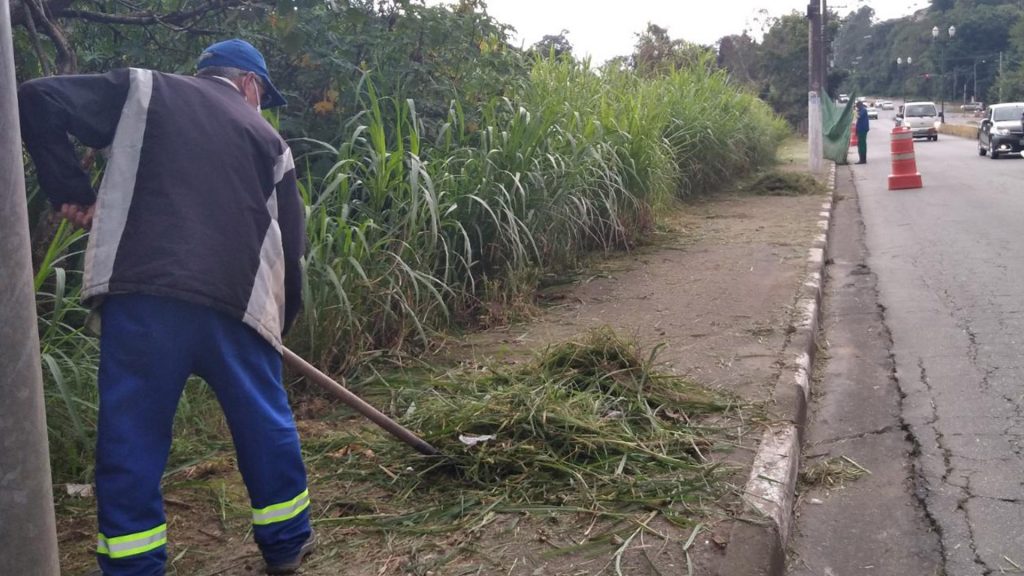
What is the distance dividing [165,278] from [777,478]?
239 cm

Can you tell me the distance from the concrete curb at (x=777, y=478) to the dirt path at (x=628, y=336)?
0.21 feet

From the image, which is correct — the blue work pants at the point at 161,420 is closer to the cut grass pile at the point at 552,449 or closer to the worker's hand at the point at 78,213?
the worker's hand at the point at 78,213

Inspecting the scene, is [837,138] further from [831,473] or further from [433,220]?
[831,473]

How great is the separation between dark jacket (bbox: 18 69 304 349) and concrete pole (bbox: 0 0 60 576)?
0.47 metres

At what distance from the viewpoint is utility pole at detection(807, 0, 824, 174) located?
18.2m

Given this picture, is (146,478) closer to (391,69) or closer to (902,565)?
(902,565)

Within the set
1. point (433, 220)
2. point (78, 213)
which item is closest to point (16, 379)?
point (78, 213)

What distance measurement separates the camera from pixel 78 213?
3057 millimetres

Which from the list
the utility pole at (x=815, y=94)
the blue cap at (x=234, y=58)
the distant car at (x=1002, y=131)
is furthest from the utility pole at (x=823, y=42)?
the blue cap at (x=234, y=58)

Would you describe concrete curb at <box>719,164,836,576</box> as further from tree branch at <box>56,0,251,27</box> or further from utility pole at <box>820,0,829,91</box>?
utility pole at <box>820,0,829,91</box>

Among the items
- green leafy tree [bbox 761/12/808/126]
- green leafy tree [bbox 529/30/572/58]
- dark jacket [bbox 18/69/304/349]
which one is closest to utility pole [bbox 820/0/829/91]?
green leafy tree [bbox 761/12/808/126]

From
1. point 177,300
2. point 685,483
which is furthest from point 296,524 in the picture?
point 685,483

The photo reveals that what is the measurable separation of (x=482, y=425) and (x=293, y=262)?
3.76 ft

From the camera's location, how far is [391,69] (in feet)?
22.6
